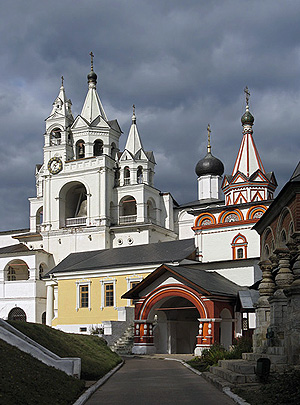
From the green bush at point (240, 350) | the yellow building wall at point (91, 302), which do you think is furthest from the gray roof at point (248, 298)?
the yellow building wall at point (91, 302)

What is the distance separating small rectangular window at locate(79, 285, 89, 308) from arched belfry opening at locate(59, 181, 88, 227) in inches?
543

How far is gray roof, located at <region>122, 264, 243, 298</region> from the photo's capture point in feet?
93.8

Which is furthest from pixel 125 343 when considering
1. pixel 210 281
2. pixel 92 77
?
pixel 92 77

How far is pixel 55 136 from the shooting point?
56.7 meters

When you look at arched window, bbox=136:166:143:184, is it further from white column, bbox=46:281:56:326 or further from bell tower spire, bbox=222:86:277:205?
white column, bbox=46:281:56:326

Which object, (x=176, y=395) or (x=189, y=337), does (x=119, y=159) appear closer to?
(x=189, y=337)

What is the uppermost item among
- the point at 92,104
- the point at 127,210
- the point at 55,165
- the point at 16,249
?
the point at 92,104

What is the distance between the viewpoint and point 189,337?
112 feet

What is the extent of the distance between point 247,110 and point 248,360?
3110 cm

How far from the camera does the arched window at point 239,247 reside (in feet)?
123

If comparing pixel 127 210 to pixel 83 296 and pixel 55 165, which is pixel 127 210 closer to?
pixel 55 165

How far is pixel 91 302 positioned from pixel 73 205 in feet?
64.1

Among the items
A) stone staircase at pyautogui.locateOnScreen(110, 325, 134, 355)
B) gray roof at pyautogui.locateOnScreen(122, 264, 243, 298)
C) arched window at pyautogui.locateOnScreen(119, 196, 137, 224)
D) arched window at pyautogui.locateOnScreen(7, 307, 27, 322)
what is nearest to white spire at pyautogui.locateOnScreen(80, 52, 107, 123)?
arched window at pyautogui.locateOnScreen(119, 196, 137, 224)

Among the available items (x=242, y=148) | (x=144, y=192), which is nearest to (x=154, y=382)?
(x=242, y=148)
